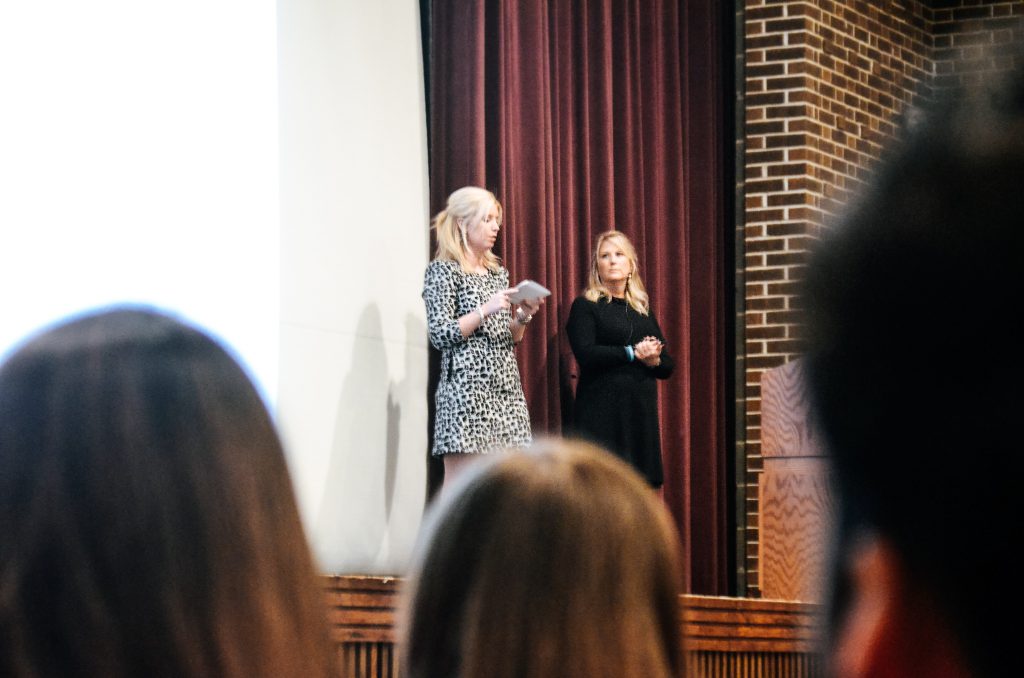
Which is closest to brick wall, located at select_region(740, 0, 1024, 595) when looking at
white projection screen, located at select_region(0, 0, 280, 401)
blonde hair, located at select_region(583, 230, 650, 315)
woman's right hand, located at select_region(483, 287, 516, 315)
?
blonde hair, located at select_region(583, 230, 650, 315)

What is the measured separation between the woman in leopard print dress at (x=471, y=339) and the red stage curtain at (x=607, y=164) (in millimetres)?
633

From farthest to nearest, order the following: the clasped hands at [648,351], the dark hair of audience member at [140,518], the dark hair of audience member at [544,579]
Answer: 1. the clasped hands at [648,351]
2. the dark hair of audience member at [544,579]
3. the dark hair of audience member at [140,518]

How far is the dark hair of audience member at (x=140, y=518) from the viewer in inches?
26.5

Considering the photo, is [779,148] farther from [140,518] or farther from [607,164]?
[140,518]

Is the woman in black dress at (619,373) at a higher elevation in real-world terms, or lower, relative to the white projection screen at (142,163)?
lower

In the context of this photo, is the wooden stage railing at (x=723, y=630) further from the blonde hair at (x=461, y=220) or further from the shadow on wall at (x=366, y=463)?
the blonde hair at (x=461, y=220)

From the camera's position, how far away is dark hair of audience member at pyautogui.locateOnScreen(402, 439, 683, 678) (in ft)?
2.74

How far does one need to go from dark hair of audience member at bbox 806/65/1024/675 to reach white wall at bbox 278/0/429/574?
15.2 feet

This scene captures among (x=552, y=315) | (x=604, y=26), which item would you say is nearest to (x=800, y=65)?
(x=604, y=26)

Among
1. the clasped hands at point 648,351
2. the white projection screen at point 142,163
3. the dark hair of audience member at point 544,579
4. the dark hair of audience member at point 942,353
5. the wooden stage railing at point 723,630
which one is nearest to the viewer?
the dark hair of audience member at point 942,353

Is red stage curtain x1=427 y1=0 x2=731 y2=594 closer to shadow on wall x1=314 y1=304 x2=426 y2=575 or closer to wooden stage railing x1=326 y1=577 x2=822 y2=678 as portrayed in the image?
shadow on wall x1=314 y1=304 x2=426 y2=575

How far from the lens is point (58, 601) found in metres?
0.67

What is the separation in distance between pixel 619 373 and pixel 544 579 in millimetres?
4725

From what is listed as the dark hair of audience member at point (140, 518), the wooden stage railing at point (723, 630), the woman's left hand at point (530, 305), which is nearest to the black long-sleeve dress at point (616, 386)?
the woman's left hand at point (530, 305)
